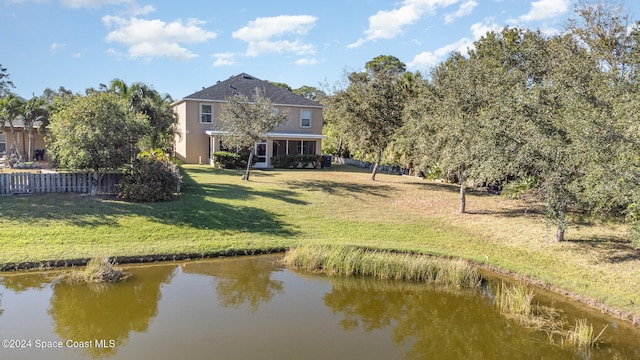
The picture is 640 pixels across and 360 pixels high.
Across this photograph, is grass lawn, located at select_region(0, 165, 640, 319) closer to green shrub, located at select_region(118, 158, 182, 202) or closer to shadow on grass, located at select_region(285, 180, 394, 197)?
green shrub, located at select_region(118, 158, 182, 202)

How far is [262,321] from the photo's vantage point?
27.5 ft

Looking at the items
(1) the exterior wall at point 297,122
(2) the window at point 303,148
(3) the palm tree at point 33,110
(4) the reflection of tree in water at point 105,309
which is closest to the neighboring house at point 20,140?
(3) the palm tree at point 33,110

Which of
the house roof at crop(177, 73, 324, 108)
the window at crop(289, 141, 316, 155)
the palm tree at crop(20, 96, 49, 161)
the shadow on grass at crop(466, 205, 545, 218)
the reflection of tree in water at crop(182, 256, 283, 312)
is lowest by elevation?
the reflection of tree in water at crop(182, 256, 283, 312)

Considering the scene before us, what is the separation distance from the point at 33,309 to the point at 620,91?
15776mm

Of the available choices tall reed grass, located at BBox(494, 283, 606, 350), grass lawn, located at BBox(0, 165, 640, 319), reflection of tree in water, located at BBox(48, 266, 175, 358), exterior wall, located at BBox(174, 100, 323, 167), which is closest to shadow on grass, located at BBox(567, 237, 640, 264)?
grass lawn, located at BBox(0, 165, 640, 319)

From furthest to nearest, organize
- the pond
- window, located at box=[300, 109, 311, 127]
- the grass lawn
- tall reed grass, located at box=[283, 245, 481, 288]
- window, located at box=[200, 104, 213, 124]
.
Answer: window, located at box=[300, 109, 311, 127] < window, located at box=[200, 104, 213, 124] < the grass lawn < tall reed grass, located at box=[283, 245, 481, 288] < the pond

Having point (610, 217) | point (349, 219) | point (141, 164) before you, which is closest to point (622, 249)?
point (610, 217)

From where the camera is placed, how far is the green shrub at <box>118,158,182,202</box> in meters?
15.6

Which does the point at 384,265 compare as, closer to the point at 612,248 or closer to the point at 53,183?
the point at 612,248

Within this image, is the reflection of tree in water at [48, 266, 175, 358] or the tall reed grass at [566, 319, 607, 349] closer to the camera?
the reflection of tree in water at [48, 266, 175, 358]

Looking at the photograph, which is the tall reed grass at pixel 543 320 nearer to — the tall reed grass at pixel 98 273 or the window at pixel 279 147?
the tall reed grass at pixel 98 273

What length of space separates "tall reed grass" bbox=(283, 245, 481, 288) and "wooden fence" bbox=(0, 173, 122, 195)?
27.7ft

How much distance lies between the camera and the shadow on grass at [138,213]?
1321 cm

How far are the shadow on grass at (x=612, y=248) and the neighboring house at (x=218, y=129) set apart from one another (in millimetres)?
21083
